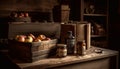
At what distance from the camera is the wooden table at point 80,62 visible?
156 centimetres

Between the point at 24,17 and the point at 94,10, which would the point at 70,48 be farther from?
the point at 94,10

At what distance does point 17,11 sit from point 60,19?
73 centimetres

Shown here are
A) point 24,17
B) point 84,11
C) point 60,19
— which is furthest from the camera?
point 84,11

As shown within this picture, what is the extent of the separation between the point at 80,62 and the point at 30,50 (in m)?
0.53

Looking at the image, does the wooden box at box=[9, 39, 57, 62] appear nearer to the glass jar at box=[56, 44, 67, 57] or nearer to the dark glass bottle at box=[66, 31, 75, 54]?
the glass jar at box=[56, 44, 67, 57]

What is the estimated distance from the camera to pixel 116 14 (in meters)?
3.91

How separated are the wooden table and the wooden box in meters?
0.06

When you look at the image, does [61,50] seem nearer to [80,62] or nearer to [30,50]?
[80,62]

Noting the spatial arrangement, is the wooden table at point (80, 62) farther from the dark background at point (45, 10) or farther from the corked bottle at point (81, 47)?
the dark background at point (45, 10)

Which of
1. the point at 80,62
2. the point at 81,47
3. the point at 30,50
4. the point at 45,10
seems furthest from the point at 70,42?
the point at 45,10

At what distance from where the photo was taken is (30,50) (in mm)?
1594

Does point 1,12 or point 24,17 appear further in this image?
point 1,12

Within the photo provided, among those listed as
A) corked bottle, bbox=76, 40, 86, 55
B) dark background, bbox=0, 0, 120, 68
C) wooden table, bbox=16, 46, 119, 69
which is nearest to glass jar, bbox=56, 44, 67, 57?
wooden table, bbox=16, 46, 119, 69

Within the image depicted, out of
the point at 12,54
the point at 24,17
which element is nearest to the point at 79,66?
the point at 12,54
